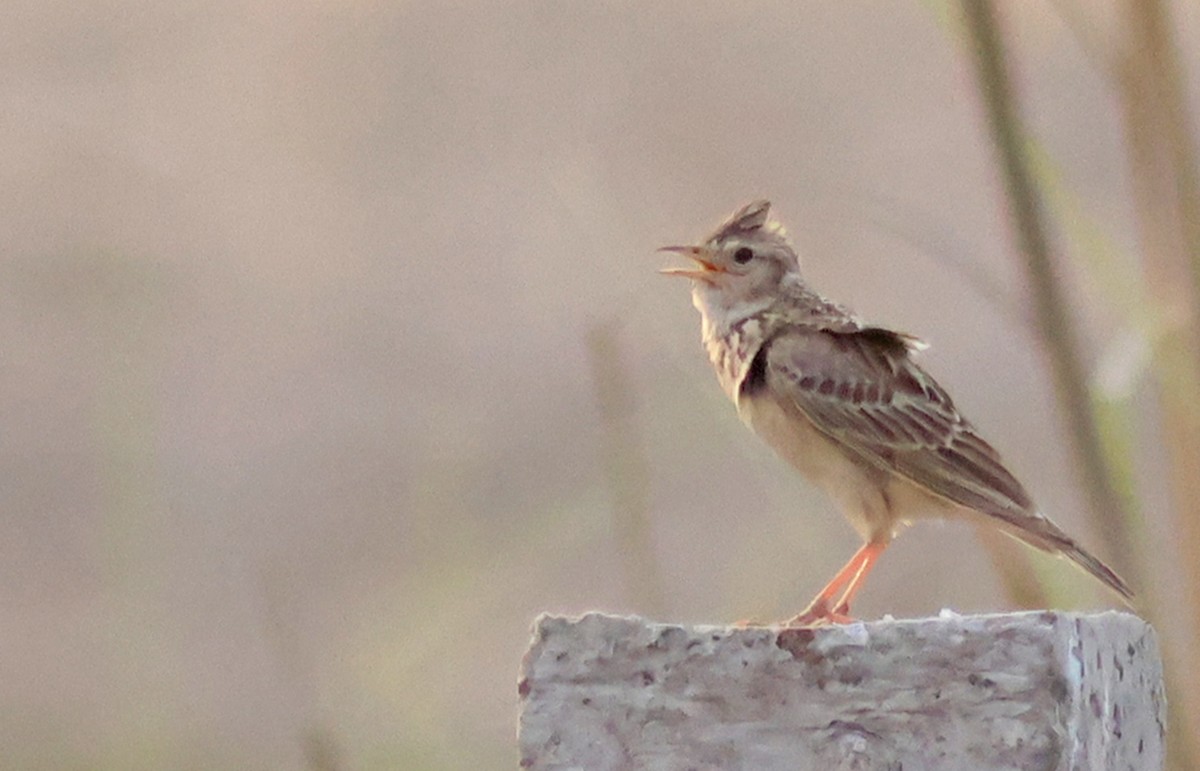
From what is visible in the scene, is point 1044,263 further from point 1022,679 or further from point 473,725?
point 473,725

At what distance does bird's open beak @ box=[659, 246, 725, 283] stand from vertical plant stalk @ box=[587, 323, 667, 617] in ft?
2.19

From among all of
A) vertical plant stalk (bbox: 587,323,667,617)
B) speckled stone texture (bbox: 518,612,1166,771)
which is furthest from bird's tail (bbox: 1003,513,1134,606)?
speckled stone texture (bbox: 518,612,1166,771)

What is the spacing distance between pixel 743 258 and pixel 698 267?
14cm

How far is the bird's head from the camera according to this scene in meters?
5.21

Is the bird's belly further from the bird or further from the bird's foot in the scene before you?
the bird's foot

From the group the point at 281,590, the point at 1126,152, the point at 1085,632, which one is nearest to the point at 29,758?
the point at 281,590

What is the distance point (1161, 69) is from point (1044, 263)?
48cm

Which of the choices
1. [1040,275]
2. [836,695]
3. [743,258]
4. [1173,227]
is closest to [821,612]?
[1173,227]

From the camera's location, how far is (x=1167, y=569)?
13.7ft

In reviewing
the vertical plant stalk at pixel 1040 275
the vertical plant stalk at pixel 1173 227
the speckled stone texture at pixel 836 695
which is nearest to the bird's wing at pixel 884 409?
the vertical plant stalk at pixel 1173 227

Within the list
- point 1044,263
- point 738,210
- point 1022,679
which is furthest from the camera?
point 738,210

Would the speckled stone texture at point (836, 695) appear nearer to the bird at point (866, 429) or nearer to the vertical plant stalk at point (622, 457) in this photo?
Result: the vertical plant stalk at point (622, 457)

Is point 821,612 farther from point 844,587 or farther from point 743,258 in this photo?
point 743,258

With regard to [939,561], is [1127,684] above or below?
below
